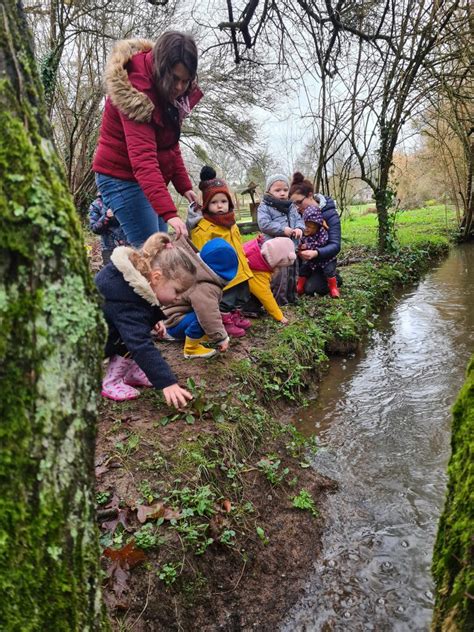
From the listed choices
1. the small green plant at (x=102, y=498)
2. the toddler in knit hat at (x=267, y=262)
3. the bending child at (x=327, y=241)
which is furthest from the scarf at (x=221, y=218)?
the small green plant at (x=102, y=498)

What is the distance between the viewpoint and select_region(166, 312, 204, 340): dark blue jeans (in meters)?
3.66

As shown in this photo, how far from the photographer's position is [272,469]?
270 cm

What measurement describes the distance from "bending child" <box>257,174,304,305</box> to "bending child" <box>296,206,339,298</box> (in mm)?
325

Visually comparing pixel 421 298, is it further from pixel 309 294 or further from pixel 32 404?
pixel 32 404

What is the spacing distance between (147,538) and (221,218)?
3.01 metres

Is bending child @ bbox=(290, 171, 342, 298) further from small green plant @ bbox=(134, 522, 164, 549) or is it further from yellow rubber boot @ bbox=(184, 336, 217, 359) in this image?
small green plant @ bbox=(134, 522, 164, 549)

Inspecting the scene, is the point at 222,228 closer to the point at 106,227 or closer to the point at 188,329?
the point at 188,329

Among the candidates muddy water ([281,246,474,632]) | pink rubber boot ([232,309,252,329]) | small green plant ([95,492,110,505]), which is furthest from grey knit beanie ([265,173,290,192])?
small green plant ([95,492,110,505])

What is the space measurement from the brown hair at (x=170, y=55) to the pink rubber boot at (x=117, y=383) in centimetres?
185

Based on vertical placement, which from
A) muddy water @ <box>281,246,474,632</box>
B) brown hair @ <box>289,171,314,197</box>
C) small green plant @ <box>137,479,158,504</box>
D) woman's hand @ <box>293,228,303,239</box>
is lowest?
muddy water @ <box>281,246,474,632</box>

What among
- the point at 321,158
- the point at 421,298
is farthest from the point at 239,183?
the point at 421,298

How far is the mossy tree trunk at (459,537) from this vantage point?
1.08m

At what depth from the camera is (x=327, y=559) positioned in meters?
2.28

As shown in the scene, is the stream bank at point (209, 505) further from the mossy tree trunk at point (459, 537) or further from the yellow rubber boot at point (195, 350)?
the mossy tree trunk at point (459, 537)
